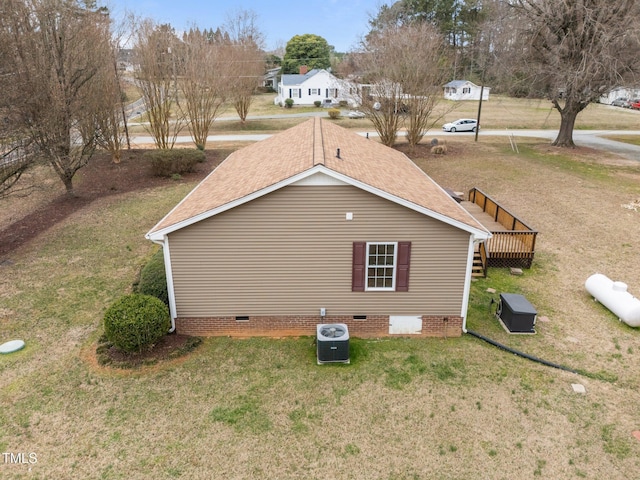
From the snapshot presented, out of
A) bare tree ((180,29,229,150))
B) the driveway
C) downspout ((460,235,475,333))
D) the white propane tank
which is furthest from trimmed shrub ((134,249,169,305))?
the driveway

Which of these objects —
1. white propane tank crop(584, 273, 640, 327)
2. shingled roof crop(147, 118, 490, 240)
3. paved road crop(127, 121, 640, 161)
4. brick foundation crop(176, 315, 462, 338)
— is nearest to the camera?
shingled roof crop(147, 118, 490, 240)

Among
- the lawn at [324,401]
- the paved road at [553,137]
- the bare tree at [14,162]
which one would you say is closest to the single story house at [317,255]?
the lawn at [324,401]

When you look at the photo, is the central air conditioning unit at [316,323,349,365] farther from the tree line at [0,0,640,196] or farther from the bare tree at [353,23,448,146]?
the bare tree at [353,23,448,146]

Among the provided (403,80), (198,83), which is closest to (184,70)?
(198,83)

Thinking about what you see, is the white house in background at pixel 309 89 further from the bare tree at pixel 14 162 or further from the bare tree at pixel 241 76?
the bare tree at pixel 14 162

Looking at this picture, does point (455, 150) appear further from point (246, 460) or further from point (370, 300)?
point (246, 460)

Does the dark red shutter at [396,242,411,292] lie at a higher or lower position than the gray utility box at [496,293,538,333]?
higher

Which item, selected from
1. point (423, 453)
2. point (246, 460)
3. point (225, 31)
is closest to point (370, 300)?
point (423, 453)

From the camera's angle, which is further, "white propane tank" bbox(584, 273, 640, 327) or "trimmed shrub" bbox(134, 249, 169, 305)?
"white propane tank" bbox(584, 273, 640, 327)

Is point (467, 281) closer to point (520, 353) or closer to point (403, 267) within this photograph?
point (403, 267)
